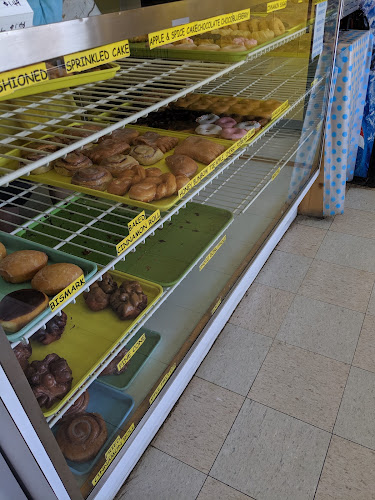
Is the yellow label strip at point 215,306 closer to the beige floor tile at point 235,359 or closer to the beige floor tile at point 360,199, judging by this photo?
the beige floor tile at point 235,359

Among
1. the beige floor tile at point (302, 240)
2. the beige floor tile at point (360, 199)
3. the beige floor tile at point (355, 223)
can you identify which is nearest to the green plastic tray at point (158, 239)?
the beige floor tile at point (302, 240)

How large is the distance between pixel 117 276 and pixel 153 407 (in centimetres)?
47

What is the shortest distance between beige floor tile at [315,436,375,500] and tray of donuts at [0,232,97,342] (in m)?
1.09

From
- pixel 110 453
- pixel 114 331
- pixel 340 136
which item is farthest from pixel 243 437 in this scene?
pixel 340 136

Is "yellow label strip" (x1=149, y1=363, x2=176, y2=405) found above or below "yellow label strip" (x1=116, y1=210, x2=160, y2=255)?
below

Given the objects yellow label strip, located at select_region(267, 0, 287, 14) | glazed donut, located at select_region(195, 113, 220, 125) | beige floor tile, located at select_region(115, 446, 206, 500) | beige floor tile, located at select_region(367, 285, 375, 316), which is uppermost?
yellow label strip, located at select_region(267, 0, 287, 14)

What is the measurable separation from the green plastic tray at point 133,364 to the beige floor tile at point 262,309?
533 millimetres

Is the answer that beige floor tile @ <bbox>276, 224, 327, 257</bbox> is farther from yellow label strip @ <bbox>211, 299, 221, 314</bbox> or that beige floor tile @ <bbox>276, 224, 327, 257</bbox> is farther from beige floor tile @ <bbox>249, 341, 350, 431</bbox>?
yellow label strip @ <bbox>211, 299, 221, 314</bbox>

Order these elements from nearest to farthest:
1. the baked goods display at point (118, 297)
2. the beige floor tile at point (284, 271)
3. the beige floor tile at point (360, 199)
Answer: the baked goods display at point (118, 297), the beige floor tile at point (284, 271), the beige floor tile at point (360, 199)

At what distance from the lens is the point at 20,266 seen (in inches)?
42.1

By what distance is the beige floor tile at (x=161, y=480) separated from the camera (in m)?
1.39

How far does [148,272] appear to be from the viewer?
1.74 m

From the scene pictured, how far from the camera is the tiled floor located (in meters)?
1.41

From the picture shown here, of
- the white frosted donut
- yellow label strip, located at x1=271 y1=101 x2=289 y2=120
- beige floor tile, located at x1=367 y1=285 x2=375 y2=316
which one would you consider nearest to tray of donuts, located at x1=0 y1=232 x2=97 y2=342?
the white frosted donut
